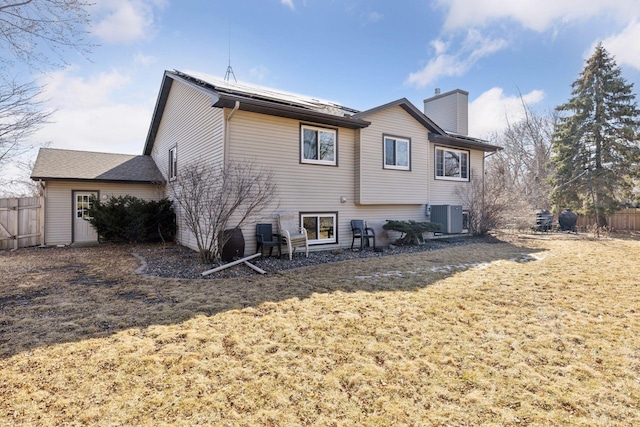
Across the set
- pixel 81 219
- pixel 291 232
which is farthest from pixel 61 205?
pixel 291 232

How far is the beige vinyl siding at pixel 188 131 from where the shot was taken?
8.62 meters

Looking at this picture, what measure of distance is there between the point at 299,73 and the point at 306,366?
14.0 meters

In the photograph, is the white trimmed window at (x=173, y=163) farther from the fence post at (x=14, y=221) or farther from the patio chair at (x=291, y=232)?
the patio chair at (x=291, y=232)

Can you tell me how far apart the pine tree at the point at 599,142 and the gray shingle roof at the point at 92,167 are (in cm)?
2153

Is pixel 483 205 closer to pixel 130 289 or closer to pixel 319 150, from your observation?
pixel 319 150

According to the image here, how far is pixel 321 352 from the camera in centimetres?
317

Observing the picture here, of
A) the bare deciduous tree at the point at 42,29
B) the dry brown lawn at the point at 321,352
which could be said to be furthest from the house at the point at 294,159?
the dry brown lawn at the point at 321,352

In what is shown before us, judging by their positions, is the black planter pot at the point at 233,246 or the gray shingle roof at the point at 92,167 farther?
the gray shingle roof at the point at 92,167

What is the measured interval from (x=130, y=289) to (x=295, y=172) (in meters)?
5.16

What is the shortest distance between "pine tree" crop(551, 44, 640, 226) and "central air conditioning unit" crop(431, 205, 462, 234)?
9434mm

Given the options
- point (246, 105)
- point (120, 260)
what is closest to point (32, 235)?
point (120, 260)

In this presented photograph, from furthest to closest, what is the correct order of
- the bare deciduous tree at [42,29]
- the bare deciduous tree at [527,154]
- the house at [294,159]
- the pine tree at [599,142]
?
the bare deciduous tree at [527,154], the pine tree at [599,142], the house at [294,159], the bare deciduous tree at [42,29]

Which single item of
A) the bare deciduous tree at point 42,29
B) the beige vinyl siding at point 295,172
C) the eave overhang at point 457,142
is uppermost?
the bare deciduous tree at point 42,29

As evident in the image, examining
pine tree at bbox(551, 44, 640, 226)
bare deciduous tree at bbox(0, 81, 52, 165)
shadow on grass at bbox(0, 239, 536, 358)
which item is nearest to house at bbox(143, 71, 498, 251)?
shadow on grass at bbox(0, 239, 536, 358)
